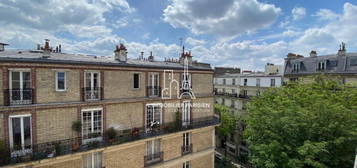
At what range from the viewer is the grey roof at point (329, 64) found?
17500 mm

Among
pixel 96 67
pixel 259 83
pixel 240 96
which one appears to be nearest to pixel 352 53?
pixel 259 83

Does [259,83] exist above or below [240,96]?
above

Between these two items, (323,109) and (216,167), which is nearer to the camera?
(323,109)

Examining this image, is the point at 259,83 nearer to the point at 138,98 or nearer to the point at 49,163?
the point at 138,98

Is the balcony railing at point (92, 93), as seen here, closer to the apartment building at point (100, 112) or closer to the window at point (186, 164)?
the apartment building at point (100, 112)

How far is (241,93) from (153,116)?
60.2ft

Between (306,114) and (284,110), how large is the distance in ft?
4.29

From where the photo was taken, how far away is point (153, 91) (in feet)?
41.0

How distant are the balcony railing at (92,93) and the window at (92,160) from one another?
11.5ft

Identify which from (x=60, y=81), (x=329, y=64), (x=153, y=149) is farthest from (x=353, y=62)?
(x=60, y=81)

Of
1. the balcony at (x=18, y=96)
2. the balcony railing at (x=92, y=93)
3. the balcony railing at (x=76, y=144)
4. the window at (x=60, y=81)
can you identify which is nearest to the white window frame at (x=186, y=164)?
the balcony railing at (x=76, y=144)

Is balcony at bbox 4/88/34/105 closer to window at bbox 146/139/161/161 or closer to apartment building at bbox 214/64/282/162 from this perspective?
window at bbox 146/139/161/161

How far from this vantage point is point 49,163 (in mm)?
8727

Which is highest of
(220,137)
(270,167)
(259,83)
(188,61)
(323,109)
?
(188,61)
